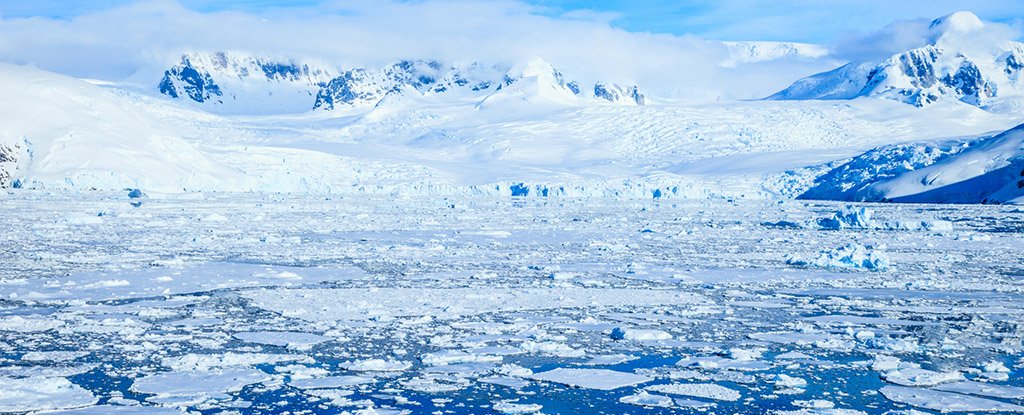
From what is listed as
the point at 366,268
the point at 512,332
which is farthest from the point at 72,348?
the point at 366,268

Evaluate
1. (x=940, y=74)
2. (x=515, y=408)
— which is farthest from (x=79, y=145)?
(x=940, y=74)

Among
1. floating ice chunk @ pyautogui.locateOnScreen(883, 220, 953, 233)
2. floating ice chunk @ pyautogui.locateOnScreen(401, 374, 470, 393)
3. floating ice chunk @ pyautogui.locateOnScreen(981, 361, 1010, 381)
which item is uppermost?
floating ice chunk @ pyautogui.locateOnScreen(981, 361, 1010, 381)

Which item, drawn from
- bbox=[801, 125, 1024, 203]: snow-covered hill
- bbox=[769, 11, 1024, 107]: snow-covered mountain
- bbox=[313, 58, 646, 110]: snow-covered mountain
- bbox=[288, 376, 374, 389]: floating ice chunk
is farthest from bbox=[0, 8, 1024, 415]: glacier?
bbox=[769, 11, 1024, 107]: snow-covered mountain

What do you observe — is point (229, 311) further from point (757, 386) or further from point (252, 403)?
point (757, 386)

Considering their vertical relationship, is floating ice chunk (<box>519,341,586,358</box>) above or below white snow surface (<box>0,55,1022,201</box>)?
below

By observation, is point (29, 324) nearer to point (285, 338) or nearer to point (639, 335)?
point (285, 338)

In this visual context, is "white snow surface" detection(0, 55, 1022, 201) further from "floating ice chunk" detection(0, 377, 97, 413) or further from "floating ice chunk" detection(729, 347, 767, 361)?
"floating ice chunk" detection(729, 347, 767, 361)

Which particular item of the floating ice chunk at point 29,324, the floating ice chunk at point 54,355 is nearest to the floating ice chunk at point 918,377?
the floating ice chunk at point 54,355
